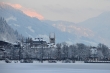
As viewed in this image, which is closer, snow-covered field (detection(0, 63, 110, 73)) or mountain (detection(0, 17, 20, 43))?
snow-covered field (detection(0, 63, 110, 73))

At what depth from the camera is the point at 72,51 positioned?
92.9 m

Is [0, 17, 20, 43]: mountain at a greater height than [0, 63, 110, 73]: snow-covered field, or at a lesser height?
greater

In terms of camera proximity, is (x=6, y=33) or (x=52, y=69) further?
(x=6, y=33)

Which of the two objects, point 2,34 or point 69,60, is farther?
point 2,34

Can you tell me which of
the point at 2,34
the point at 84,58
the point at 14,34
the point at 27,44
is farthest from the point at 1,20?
the point at 84,58

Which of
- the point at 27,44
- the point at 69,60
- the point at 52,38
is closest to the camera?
the point at 69,60

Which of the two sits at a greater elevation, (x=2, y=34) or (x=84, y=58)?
(x=2, y=34)

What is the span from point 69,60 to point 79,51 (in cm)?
724

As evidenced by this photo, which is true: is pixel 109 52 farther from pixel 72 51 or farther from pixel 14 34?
pixel 14 34

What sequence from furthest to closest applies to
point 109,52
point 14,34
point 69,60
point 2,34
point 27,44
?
point 14,34
point 2,34
point 27,44
point 109,52
point 69,60

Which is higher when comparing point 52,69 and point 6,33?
point 6,33

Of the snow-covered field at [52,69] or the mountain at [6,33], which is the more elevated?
the mountain at [6,33]

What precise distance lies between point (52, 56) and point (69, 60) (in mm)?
8036

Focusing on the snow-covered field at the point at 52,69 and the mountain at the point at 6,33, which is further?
the mountain at the point at 6,33
